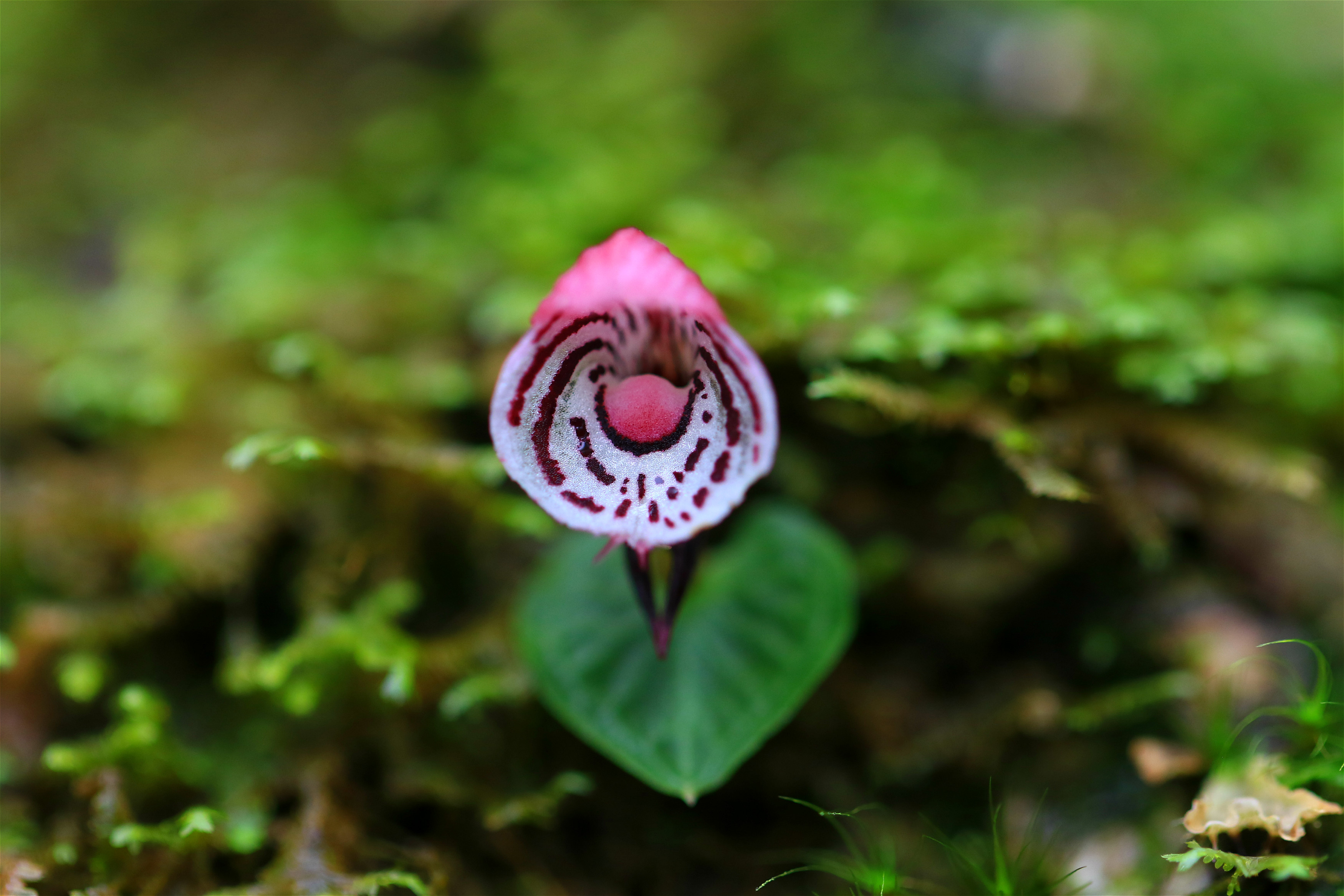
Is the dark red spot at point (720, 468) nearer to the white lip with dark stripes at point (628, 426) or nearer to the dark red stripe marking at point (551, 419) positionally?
the white lip with dark stripes at point (628, 426)

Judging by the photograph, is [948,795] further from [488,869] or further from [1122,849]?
[488,869]

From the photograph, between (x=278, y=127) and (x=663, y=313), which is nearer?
(x=663, y=313)

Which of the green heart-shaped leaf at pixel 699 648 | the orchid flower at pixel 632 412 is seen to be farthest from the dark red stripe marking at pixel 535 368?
the green heart-shaped leaf at pixel 699 648

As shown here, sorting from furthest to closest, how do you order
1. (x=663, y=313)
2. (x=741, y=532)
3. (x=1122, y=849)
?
(x=741, y=532)
(x=1122, y=849)
(x=663, y=313)

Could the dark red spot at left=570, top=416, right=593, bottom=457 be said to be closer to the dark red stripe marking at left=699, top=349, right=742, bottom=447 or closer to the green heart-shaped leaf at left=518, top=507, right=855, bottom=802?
the dark red stripe marking at left=699, top=349, right=742, bottom=447

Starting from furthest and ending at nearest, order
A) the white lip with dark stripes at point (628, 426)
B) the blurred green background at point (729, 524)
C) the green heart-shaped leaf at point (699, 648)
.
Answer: the blurred green background at point (729, 524)
the green heart-shaped leaf at point (699, 648)
the white lip with dark stripes at point (628, 426)

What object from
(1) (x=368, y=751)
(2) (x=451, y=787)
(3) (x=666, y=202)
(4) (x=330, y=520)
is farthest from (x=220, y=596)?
(3) (x=666, y=202)
